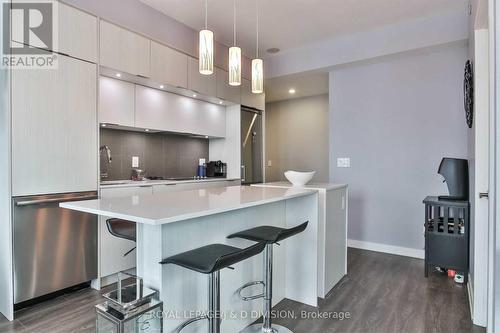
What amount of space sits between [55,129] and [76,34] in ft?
2.63

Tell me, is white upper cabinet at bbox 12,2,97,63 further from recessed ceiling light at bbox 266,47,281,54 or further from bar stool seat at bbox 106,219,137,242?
recessed ceiling light at bbox 266,47,281,54

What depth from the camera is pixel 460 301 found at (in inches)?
94.7

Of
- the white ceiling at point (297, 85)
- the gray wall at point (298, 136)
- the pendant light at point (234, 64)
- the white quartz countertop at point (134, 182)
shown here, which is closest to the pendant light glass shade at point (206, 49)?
the pendant light at point (234, 64)

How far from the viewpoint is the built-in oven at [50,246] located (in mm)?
2158

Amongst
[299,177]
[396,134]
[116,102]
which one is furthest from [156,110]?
[396,134]

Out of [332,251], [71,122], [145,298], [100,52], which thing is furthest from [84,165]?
[332,251]

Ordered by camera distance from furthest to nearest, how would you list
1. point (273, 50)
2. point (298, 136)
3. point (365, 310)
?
point (298, 136) < point (273, 50) < point (365, 310)

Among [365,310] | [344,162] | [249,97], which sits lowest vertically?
[365,310]

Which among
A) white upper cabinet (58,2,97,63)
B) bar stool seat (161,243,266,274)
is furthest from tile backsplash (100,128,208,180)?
bar stool seat (161,243,266,274)

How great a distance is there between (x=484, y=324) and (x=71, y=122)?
337 centimetres

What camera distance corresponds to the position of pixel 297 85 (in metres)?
4.94

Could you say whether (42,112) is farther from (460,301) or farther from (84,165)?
(460,301)

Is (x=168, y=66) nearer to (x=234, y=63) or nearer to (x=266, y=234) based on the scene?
(x=234, y=63)

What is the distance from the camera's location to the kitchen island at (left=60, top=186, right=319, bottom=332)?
1.42m
